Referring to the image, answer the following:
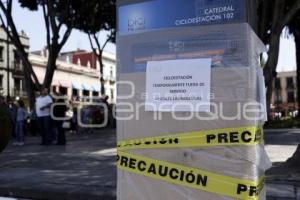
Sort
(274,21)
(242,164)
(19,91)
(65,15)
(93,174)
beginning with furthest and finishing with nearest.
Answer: (19,91) → (65,15) → (274,21) → (93,174) → (242,164)

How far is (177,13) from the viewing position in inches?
156

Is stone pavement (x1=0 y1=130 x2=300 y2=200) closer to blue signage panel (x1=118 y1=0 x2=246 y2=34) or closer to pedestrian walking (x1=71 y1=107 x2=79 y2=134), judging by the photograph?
blue signage panel (x1=118 y1=0 x2=246 y2=34)

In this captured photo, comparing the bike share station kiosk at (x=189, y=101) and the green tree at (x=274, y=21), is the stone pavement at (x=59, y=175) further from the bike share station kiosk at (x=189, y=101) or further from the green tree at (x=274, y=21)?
the green tree at (x=274, y=21)

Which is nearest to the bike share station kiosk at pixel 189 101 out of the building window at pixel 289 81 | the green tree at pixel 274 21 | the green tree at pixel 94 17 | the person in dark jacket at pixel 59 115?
the green tree at pixel 274 21

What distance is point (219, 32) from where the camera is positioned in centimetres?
383

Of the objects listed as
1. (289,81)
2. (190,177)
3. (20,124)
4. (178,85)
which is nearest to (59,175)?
(190,177)

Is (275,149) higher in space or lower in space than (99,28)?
lower

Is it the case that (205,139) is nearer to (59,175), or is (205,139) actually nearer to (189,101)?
(189,101)

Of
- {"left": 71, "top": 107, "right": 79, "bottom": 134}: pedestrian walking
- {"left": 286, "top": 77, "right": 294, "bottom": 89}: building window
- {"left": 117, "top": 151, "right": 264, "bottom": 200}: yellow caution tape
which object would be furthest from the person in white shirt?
{"left": 286, "top": 77, "right": 294, "bottom": 89}: building window

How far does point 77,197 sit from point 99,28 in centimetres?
2528

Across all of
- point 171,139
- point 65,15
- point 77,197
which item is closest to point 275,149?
point 77,197

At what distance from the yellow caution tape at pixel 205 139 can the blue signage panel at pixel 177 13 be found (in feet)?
2.67

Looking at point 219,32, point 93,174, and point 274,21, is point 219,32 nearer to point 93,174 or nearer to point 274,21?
point 93,174

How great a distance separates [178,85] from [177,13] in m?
0.55
